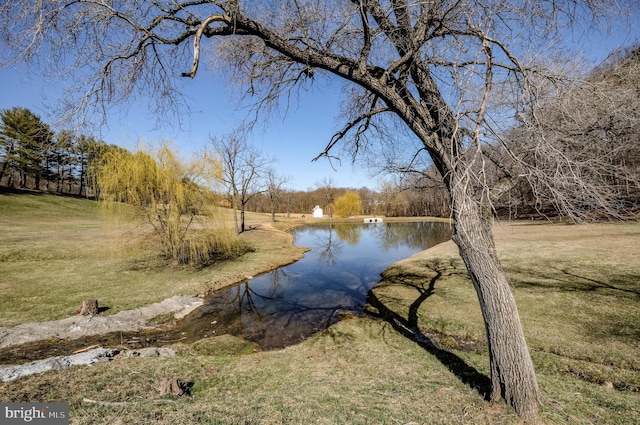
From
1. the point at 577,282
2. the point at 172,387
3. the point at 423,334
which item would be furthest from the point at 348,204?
the point at 172,387

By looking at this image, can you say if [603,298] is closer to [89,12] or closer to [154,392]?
[154,392]

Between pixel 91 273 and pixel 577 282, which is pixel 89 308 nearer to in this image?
pixel 91 273

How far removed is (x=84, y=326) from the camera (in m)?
7.10

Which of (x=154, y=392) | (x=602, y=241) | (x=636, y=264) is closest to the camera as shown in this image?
(x=154, y=392)

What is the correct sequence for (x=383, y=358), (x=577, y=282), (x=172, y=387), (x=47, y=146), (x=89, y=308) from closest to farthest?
(x=47, y=146), (x=172, y=387), (x=383, y=358), (x=89, y=308), (x=577, y=282)

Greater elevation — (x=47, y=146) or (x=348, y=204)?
(x=348, y=204)

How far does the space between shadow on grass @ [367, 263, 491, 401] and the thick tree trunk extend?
0.42 metres

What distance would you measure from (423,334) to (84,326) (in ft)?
28.0

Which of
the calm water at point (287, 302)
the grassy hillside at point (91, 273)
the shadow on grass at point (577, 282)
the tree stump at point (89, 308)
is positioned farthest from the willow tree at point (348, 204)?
the tree stump at point (89, 308)

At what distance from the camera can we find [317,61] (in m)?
3.40

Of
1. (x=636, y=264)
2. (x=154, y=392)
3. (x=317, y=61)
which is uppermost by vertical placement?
(x=317, y=61)

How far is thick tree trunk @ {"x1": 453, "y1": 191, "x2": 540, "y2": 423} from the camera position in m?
3.15

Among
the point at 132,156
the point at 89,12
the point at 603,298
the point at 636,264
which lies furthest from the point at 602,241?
the point at 132,156

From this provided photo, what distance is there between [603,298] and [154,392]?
35.3 feet
